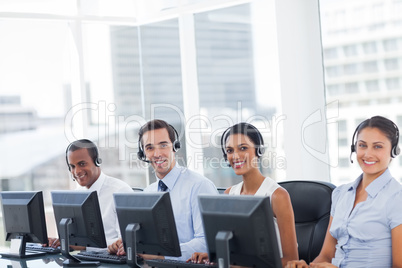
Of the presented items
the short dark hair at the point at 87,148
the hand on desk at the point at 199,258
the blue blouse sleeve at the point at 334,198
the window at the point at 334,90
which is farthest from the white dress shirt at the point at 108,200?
the window at the point at 334,90

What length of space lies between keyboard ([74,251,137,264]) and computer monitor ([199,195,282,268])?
0.71 metres

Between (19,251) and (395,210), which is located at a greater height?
(395,210)

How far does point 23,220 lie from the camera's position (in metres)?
3.25

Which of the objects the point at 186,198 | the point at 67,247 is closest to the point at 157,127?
the point at 186,198

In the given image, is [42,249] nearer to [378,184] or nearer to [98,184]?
[98,184]

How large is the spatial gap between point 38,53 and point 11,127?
74 centimetres

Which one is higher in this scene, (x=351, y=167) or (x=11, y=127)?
(x=11, y=127)

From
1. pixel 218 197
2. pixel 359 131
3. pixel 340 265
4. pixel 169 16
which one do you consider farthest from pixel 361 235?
pixel 169 16

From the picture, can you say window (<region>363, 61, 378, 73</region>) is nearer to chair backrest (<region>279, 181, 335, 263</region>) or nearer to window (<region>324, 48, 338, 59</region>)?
window (<region>324, 48, 338, 59</region>)

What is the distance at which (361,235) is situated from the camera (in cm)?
244

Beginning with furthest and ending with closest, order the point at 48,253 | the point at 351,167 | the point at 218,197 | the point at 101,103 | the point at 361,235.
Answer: the point at 101,103 → the point at 351,167 → the point at 48,253 → the point at 361,235 → the point at 218,197

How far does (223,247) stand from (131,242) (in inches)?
23.3

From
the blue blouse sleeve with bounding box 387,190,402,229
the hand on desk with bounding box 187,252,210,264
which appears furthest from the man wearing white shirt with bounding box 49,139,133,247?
the blue blouse sleeve with bounding box 387,190,402,229

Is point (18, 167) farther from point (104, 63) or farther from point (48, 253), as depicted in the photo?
point (48, 253)
